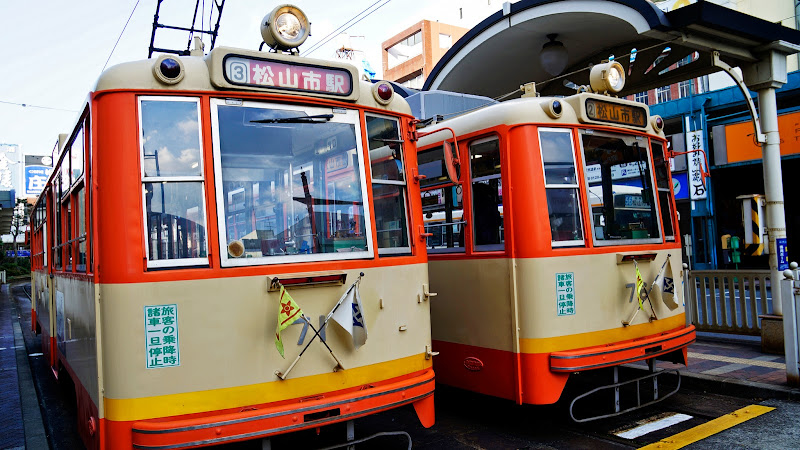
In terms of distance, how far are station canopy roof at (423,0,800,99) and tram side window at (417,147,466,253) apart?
3.50 metres

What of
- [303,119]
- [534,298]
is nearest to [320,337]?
[303,119]

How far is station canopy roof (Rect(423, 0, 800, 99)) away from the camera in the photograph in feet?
25.2

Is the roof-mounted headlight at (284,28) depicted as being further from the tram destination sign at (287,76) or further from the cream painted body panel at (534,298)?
the cream painted body panel at (534,298)

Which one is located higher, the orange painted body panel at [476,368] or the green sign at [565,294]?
the green sign at [565,294]

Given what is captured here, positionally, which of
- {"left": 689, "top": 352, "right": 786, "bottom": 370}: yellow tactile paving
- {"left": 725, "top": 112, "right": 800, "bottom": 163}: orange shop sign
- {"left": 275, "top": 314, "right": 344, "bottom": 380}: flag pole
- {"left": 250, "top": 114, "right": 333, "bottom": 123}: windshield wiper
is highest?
{"left": 725, "top": 112, "right": 800, "bottom": 163}: orange shop sign

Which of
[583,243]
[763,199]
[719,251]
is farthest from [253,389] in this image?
[719,251]

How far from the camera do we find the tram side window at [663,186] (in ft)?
20.5

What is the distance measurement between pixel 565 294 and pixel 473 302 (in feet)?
3.05

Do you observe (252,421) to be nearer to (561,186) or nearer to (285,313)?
(285,313)

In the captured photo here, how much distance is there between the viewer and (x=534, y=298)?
17.3 feet

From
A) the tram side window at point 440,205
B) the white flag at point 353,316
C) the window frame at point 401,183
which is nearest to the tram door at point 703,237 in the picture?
the tram side window at point 440,205

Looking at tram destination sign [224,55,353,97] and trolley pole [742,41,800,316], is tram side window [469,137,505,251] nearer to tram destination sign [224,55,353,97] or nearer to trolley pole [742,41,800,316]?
tram destination sign [224,55,353,97]

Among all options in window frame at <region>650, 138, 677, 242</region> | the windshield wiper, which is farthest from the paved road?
the windshield wiper

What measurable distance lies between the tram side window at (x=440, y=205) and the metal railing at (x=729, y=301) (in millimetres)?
4425
